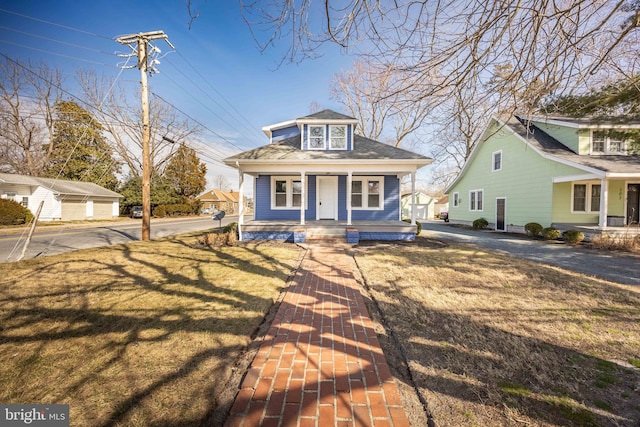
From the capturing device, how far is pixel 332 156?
36.5 feet

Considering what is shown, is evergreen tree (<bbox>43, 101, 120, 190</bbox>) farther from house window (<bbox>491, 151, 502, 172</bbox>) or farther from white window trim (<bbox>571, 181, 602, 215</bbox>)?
white window trim (<bbox>571, 181, 602, 215</bbox>)

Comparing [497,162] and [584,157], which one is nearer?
[584,157]

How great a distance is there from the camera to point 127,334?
9.66ft

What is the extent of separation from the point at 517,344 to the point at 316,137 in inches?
435

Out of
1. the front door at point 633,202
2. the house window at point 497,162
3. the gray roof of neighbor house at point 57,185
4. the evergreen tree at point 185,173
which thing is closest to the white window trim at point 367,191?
the house window at point 497,162

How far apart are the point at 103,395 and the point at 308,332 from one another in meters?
1.97

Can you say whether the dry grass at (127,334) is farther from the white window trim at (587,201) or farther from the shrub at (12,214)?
the shrub at (12,214)

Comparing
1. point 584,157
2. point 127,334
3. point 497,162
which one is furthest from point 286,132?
point 584,157

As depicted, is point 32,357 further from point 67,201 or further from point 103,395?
point 67,201

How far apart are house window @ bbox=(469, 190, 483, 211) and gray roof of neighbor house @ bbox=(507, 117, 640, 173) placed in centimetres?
466

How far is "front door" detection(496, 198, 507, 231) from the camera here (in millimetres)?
15069

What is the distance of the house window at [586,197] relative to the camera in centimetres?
1225

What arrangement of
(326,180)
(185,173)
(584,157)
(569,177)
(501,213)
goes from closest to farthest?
(569,177) < (584,157) < (326,180) < (501,213) < (185,173)

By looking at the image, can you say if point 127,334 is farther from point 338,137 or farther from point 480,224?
point 480,224
